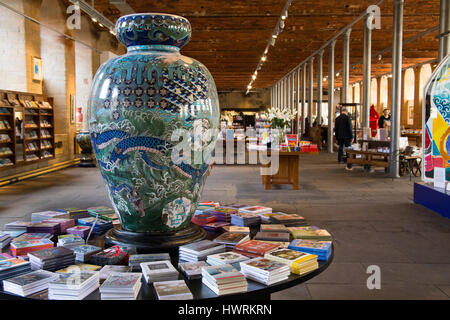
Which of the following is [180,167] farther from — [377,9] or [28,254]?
[377,9]

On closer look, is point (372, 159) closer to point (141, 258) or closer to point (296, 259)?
point (296, 259)

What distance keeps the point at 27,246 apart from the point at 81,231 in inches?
10.5

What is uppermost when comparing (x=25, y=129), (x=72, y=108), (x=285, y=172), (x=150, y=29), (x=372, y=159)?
(x=72, y=108)

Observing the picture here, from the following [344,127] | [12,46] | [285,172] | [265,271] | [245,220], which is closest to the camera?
[265,271]

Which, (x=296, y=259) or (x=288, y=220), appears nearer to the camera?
(x=296, y=259)

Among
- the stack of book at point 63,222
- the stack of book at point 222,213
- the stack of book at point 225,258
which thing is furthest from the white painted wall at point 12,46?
the stack of book at point 225,258

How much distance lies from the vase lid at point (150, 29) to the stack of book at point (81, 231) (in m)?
0.79

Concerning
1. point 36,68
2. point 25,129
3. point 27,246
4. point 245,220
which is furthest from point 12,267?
point 36,68

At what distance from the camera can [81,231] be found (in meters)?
1.80

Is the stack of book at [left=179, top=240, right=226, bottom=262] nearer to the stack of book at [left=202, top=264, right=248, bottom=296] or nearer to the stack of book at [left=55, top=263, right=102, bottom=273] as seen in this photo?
the stack of book at [left=202, top=264, right=248, bottom=296]

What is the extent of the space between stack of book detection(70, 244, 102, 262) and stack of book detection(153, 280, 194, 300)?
37 centimetres

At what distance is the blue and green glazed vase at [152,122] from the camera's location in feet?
4.94

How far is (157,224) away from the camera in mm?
1616

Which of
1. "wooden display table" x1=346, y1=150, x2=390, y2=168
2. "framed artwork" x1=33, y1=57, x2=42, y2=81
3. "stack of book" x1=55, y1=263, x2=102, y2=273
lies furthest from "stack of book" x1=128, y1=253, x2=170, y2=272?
"framed artwork" x1=33, y1=57, x2=42, y2=81
